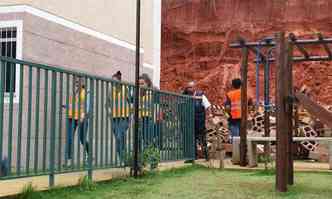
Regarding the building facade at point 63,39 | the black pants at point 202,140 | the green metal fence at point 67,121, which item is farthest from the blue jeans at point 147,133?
the black pants at point 202,140

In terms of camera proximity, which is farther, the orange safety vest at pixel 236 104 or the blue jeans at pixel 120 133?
the orange safety vest at pixel 236 104

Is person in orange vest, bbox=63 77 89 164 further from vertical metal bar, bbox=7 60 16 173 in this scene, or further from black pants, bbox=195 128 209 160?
black pants, bbox=195 128 209 160

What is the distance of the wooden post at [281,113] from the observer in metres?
7.36

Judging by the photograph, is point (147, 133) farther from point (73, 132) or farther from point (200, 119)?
point (200, 119)

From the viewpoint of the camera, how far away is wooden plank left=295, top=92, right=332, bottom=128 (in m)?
6.85

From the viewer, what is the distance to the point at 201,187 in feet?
25.6

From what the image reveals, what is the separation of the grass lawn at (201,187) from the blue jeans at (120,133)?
494 mm

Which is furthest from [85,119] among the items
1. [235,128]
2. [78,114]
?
[235,128]

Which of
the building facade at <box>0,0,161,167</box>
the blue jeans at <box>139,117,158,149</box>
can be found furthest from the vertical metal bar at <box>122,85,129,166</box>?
the building facade at <box>0,0,161,167</box>

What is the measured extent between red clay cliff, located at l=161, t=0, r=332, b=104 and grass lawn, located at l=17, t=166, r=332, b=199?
28530mm

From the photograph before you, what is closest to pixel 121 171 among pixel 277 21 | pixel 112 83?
pixel 112 83

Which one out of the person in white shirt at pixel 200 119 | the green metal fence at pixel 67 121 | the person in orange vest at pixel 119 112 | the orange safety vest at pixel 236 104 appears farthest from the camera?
the orange safety vest at pixel 236 104

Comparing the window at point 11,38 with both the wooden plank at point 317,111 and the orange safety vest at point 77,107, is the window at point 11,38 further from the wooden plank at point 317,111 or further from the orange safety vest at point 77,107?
the wooden plank at point 317,111

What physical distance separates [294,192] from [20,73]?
3.32m
